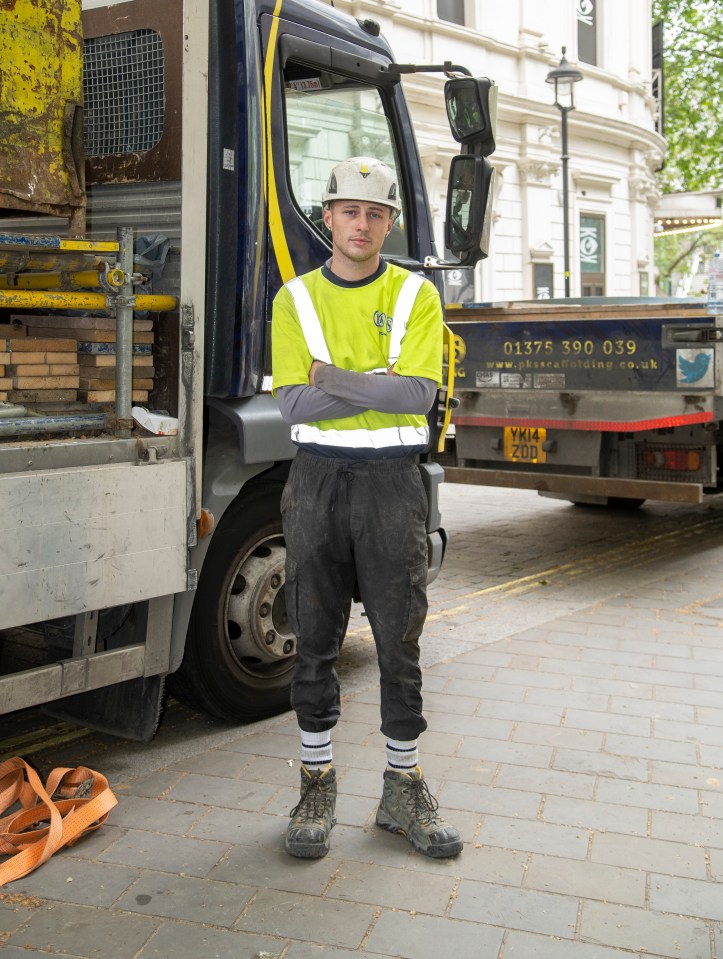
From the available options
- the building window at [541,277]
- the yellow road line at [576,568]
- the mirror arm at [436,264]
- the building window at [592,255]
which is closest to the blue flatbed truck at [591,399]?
the yellow road line at [576,568]

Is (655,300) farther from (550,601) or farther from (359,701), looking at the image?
(359,701)

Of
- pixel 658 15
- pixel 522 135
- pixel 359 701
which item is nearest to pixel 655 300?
pixel 359 701

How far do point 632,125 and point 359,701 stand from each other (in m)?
22.2

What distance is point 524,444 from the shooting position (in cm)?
841

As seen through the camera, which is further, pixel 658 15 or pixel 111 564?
pixel 658 15

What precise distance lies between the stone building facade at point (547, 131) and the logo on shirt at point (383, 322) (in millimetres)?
13033

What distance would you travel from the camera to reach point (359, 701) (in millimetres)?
5258

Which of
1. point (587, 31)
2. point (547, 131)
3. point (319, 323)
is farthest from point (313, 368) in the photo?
point (587, 31)

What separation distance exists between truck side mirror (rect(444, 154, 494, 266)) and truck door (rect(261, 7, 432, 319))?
0.34 m

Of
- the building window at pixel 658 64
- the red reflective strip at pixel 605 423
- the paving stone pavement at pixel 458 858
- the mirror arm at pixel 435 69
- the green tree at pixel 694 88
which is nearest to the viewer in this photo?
the paving stone pavement at pixel 458 858

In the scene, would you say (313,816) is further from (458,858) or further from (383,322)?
(383,322)

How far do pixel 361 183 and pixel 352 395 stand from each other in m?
0.66

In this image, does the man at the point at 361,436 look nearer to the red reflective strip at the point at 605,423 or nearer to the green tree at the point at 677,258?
the red reflective strip at the point at 605,423

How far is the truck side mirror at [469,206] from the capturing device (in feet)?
16.4
